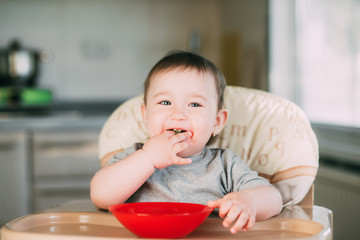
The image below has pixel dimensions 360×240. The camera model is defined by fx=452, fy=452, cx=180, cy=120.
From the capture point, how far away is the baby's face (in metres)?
0.97

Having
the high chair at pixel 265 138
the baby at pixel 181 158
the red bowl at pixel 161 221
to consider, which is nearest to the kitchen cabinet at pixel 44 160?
the high chair at pixel 265 138

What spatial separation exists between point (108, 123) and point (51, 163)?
1561mm

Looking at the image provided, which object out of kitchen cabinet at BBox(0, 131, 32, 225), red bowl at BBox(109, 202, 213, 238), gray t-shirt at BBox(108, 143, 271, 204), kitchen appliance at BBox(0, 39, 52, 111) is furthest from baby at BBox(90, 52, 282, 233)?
kitchen appliance at BBox(0, 39, 52, 111)

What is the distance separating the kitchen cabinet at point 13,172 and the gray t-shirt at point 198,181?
1.84m

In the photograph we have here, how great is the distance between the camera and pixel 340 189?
197 centimetres

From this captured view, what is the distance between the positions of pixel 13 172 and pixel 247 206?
2208 millimetres

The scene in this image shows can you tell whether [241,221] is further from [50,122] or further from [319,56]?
[50,122]

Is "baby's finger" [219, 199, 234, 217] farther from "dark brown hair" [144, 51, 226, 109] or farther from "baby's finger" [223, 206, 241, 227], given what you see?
"dark brown hair" [144, 51, 226, 109]

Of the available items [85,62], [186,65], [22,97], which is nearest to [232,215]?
[186,65]

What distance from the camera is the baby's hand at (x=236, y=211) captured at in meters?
0.75

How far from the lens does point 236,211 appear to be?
0.76 m

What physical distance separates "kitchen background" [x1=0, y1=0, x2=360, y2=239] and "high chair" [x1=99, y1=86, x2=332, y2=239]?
4.75ft

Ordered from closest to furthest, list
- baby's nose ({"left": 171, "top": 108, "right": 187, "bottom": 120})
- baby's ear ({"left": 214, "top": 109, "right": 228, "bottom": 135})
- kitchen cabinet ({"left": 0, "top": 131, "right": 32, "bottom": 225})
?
baby's nose ({"left": 171, "top": 108, "right": 187, "bottom": 120}), baby's ear ({"left": 214, "top": 109, "right": 228, "bottom": 135}), kitchen cabinet ({"left": 0, "top": 131, "right": 32, "bottom": 225})

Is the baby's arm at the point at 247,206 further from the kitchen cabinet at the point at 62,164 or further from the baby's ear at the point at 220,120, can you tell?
the kitchen cabinet at the point at 62,164
